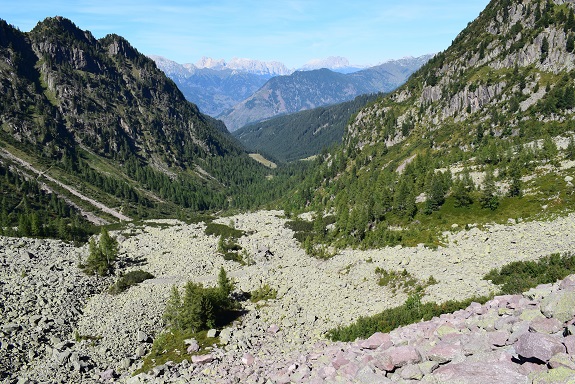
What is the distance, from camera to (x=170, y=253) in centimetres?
10325

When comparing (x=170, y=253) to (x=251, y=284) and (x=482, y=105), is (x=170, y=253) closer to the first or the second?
(x=251, y=284)

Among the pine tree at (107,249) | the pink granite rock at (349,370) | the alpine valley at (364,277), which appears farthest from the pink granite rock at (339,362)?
the pine tree at (107,249)

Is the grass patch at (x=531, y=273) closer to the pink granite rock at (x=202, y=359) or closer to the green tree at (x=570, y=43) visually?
the pink granite rock at (x=202, y=359)

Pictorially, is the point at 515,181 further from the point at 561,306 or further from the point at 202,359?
the point at 202,359

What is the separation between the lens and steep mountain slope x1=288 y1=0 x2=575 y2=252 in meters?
81.9

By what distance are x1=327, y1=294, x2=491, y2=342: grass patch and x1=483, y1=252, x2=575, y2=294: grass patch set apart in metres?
4.59

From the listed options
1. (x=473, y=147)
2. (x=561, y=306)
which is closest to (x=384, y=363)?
(x=561, y=306)

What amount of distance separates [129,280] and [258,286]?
96.1 ft

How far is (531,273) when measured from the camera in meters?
43.9

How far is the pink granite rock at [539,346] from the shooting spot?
1677 centimetres

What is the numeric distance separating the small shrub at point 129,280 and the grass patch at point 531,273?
66.0m

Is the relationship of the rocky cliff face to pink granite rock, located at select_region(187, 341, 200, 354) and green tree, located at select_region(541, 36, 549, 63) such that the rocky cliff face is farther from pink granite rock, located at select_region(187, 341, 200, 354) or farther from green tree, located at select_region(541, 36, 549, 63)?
pink granite rock, located at select_region(187, 341, 200, 354)

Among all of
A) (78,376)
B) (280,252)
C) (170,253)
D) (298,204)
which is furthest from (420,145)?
(78,376)

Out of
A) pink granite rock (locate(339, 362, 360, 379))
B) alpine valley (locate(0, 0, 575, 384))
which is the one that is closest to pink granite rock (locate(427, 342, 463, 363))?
alpine valley (locate(0, 0, 575, 384))
